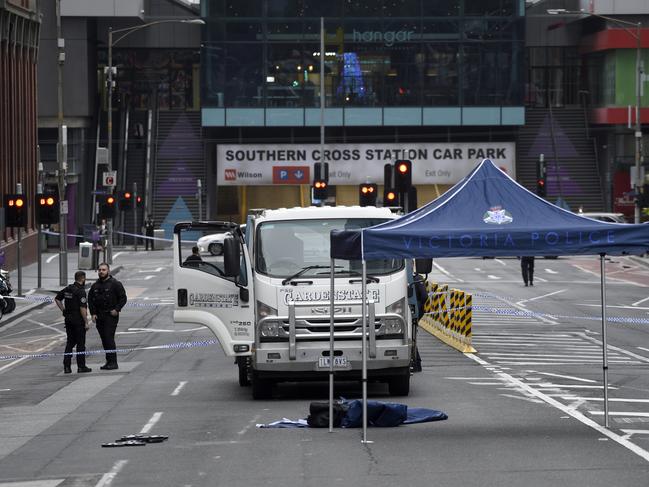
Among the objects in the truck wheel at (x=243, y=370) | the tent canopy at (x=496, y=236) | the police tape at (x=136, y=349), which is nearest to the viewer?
the tent canopy at (x=496, y=236)

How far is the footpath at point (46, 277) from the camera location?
3962 cm

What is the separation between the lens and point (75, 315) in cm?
2447

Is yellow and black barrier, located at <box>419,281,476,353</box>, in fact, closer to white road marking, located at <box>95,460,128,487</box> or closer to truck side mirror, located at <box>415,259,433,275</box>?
truck side mirror, located at <box>415,259,433,275</box>

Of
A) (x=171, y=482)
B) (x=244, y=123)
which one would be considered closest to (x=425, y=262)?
(x=171, y=482)

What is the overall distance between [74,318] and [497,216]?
10801 mm

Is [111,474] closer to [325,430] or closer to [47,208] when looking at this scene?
[325,430]

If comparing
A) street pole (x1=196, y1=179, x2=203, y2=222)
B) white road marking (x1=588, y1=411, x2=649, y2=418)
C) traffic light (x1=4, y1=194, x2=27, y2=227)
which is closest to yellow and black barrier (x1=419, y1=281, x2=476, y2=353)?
white road marking (x1=588, y1=411, x2=649, y2=418)

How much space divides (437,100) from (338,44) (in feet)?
21.5

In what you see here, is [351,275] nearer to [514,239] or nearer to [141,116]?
[514,239]

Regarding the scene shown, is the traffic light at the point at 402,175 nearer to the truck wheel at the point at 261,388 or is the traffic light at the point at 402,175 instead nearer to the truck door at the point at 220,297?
the truck door at the point at 220,297

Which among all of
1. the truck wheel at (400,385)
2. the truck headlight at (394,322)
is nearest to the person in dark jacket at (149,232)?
the truck wheel at (400,385)

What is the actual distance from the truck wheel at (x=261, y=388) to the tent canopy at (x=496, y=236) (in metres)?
4.26

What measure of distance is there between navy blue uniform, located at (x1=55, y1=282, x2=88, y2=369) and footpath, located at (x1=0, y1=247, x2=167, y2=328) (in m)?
10.9

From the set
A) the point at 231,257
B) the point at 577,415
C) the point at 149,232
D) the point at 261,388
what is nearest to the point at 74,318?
the point at 261,388
